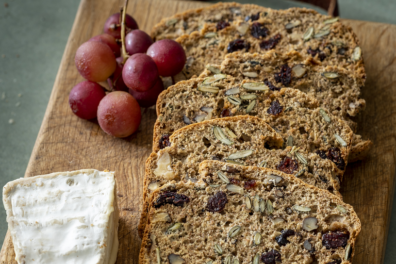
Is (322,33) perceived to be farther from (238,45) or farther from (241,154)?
(241,154)

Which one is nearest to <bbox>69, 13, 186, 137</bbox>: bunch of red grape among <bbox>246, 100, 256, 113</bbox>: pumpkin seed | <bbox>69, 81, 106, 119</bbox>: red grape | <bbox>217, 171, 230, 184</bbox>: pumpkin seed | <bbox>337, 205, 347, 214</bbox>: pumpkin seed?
<bbox>69, 81, 106, 119</bbox>: red grape

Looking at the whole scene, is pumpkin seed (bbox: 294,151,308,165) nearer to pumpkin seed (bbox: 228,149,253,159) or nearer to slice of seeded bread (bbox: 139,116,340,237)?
slice of seeded bread (bbox: 139,116,340,237)

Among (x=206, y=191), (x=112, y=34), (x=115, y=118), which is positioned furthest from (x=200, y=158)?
(x=112, y=34)

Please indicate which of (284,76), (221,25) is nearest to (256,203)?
(284,76)

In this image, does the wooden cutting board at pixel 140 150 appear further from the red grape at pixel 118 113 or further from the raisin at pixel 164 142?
the raisin at pixel 164 142

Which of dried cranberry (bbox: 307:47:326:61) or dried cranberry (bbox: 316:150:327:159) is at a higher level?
dried cranberry (bbox: 307:47:326:61)

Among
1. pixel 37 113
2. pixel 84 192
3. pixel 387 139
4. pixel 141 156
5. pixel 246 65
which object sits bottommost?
pixel 37 113

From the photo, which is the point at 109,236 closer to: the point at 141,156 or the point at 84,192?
the point at 84,192
